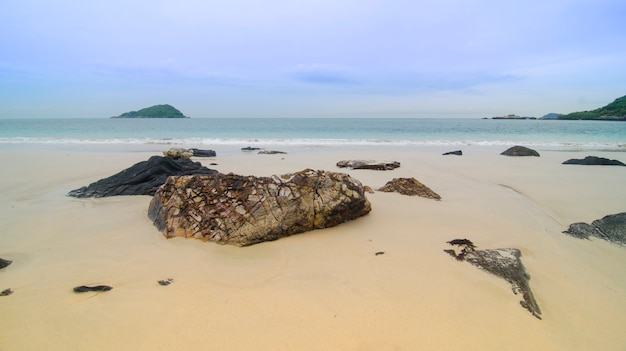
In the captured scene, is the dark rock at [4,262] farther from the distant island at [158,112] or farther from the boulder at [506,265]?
the distant island at [158,112]

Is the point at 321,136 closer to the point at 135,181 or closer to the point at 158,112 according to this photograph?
the point at 135,181

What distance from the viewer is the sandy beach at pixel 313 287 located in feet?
6.79

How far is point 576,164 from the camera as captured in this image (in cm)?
1056

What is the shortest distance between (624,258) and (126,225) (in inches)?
221

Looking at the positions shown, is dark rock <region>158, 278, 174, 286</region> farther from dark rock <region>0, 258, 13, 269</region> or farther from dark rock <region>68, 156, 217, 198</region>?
dark rock <region>68, 156, 217, 198</region>

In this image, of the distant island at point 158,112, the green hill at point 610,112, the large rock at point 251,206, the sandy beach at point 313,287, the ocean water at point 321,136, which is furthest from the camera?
the distant island at point 158,112

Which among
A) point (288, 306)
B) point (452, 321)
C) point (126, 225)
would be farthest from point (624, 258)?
point (126, 225)

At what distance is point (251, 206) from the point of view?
3656 millimetres

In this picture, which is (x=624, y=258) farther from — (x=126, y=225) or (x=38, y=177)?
(x=38, y=177)

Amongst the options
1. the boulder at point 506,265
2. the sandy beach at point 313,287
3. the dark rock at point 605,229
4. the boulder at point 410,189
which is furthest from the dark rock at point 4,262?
the dark rock at point 605,229

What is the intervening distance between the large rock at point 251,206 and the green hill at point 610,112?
4322 inches

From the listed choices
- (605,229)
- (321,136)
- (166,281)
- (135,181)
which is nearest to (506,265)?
(605,229)

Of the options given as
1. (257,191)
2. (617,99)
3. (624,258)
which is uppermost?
(617,99)

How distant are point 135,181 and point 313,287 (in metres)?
4.85
